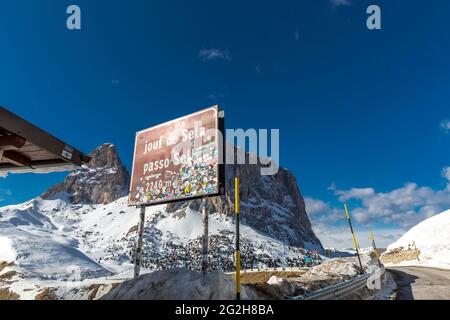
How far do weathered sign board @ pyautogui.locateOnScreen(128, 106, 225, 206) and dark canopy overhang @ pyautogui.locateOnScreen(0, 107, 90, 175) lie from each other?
13.4 ft

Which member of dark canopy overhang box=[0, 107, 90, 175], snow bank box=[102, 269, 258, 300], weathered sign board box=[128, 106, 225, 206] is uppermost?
weathered sign board box=[128, 106, 225, 206]

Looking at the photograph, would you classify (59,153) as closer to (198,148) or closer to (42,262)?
(198,148)

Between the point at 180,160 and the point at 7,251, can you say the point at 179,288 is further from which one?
the point at 7,251

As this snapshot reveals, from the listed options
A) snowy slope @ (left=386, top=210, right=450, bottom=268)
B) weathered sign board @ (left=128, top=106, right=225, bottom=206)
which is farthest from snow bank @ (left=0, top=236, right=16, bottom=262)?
snowy slope @ (left=386, top=210, right=450, bottom=268)

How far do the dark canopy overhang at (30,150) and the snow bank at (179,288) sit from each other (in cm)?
440

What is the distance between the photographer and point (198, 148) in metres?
12.5

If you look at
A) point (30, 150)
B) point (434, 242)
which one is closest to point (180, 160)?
point (30, 150)

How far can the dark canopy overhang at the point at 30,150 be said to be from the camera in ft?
24.3

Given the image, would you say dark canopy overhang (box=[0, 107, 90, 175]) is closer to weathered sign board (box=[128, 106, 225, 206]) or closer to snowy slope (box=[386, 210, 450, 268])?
weathered sign board (box=[128, 106, 225, 206])

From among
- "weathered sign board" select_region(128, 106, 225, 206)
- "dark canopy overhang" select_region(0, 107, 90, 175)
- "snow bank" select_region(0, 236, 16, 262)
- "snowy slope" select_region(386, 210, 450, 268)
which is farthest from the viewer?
"snow bank" select_region(0, 236, 16, 262)

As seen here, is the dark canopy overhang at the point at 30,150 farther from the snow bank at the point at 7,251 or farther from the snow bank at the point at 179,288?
the snow bank at the point at 7,251

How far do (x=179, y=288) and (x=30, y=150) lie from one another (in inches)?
242

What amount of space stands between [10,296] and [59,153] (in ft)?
185

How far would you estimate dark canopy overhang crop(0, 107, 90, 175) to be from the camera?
7399mm
